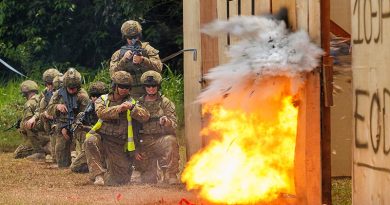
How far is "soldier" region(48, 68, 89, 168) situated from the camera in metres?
14.5

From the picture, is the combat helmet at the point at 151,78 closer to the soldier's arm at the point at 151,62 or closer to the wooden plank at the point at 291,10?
the soldier's arm at the point at 151,62

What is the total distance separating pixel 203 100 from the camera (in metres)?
8.27

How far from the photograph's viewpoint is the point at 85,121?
14.1 m

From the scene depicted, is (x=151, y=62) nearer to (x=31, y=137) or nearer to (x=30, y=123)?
(x=30, y=123)

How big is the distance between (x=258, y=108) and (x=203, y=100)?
1.42 ft

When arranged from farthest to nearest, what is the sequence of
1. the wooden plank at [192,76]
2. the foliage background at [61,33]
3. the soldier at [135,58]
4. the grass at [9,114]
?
the foliage background at [61,33]
the grass at [9,114]
the soldier at [135,58]
the wooden plank at [192,76]

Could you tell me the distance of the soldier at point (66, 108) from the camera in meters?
14.5

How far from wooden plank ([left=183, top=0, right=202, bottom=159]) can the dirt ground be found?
60 cm

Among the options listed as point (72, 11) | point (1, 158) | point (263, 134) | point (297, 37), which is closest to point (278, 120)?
point (263, 134)

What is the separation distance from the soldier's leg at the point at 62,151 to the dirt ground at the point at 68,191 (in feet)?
1.30

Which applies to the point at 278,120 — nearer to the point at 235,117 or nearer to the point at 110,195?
the point at 235,117

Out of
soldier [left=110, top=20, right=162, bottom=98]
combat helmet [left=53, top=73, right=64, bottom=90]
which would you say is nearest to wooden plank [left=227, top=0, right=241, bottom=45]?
soldier [left=110, top=20, right=162, bottom=98]

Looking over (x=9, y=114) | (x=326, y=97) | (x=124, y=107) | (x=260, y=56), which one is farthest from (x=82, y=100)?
(x=326, y=97)

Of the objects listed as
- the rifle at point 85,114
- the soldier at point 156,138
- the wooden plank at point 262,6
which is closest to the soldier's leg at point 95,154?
the soldier at point 156,138
